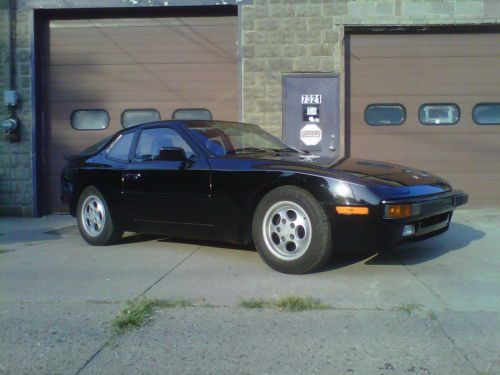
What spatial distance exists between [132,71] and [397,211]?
6.39m

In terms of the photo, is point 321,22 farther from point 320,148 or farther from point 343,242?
point 343,242

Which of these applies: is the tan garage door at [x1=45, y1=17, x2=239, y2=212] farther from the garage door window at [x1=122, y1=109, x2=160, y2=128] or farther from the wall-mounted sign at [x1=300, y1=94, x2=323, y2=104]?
the wall-mounted sign at [x1=300, y1=94, x2=323, y2=104]

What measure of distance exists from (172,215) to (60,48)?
5500 mm

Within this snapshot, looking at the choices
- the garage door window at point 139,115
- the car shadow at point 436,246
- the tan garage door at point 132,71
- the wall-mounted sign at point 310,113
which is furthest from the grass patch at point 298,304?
the garage door window at point 139,115

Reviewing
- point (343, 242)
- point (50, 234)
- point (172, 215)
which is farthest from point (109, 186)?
point (343, 242)

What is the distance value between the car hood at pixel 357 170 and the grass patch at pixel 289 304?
3.65 ft

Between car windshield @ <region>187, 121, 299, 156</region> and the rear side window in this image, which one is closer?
car windshield @ <region>187, 121, 299, 156</region>

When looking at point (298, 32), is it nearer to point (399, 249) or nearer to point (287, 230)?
point (399, 249)

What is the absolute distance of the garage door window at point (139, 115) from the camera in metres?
9.50

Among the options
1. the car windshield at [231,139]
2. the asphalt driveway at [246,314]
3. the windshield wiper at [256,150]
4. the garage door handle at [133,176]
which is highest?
the car windshield at [231,139]

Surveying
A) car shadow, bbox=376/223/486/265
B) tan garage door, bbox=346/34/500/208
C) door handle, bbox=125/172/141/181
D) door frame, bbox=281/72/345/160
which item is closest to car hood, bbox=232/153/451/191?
car shadow, bbox=376/223/486/265

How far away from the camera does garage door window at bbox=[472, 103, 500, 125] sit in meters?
8.97

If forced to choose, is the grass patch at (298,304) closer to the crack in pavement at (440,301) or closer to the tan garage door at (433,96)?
the crack in pavement at (440,301)

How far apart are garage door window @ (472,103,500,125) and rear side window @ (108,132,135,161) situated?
5.79 metres
